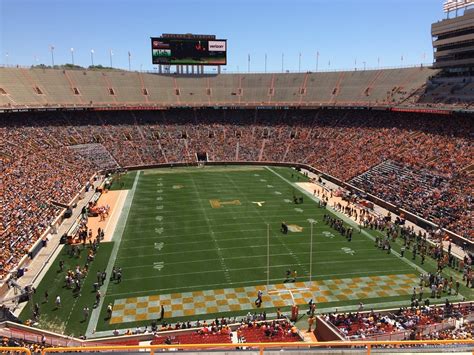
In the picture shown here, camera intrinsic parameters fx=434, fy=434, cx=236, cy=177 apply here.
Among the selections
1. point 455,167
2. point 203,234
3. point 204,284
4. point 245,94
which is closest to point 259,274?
point 204,284

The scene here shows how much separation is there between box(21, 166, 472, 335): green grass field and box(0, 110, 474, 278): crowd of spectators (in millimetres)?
5868

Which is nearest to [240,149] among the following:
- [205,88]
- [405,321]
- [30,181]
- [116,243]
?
[205,88]

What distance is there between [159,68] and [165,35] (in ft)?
22.0

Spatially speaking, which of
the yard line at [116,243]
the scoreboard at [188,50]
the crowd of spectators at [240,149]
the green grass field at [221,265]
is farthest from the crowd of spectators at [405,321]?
the scoreboard at [188,50]

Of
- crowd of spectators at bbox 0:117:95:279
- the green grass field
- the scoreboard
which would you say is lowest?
the green grass field

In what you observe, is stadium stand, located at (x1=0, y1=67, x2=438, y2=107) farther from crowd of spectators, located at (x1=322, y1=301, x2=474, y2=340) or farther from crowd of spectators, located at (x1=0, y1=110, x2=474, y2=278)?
crowd of spectators, located at (x1=322, y1=301, x2=474, y2=340)

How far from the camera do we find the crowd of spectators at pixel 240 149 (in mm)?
33000

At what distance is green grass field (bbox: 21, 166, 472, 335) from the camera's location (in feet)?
68.7

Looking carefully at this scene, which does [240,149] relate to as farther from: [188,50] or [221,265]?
[221,265]

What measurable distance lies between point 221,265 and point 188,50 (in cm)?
5651

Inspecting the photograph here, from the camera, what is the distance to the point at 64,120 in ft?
196

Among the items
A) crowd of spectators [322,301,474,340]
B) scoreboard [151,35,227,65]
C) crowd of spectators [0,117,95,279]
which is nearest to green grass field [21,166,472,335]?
crowd of spectators [322,301,474,340]

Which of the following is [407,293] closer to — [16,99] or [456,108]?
[456,108]

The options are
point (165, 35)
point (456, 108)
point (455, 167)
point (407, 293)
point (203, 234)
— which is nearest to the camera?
point (407, 293)
